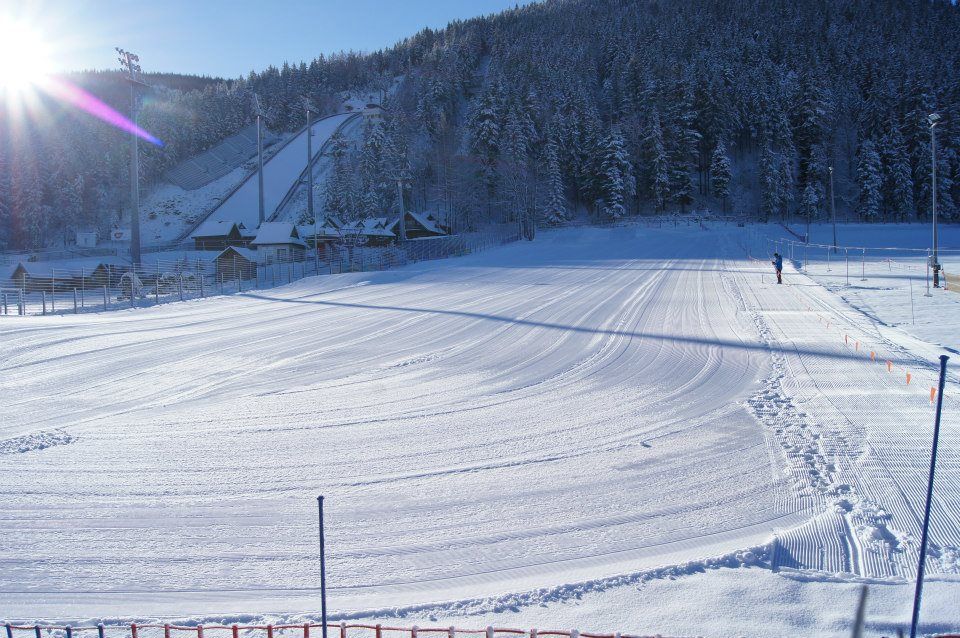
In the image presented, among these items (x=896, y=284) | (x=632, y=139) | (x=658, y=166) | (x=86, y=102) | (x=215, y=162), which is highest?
(x=86, y=102)

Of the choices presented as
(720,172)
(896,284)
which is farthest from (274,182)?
(896,284)

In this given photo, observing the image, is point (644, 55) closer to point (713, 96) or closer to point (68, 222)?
point (713, 96)

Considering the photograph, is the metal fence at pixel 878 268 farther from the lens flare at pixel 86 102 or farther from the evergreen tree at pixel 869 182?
the lens flare at pixel 86 102

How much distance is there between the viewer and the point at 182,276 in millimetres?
29031

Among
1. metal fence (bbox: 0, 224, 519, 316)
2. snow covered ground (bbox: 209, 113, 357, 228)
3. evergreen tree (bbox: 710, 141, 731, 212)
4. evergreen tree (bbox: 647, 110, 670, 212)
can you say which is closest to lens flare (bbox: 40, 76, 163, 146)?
snow covered ground (bbox: 209, 113, 357, 228)

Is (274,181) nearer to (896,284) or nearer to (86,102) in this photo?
(86,102)

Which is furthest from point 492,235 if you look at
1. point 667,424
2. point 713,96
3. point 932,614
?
point 932,614

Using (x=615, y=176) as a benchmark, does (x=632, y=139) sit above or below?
above

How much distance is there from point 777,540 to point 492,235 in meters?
57.6

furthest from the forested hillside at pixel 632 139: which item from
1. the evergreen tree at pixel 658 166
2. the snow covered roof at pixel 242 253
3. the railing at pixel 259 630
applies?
the railing at pixel 259 630

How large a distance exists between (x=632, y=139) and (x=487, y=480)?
230 feet

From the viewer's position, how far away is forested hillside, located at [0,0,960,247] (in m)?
63.7

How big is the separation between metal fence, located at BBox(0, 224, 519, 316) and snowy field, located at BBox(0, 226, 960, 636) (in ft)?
34.7

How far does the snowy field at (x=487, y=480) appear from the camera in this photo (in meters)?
4.34
